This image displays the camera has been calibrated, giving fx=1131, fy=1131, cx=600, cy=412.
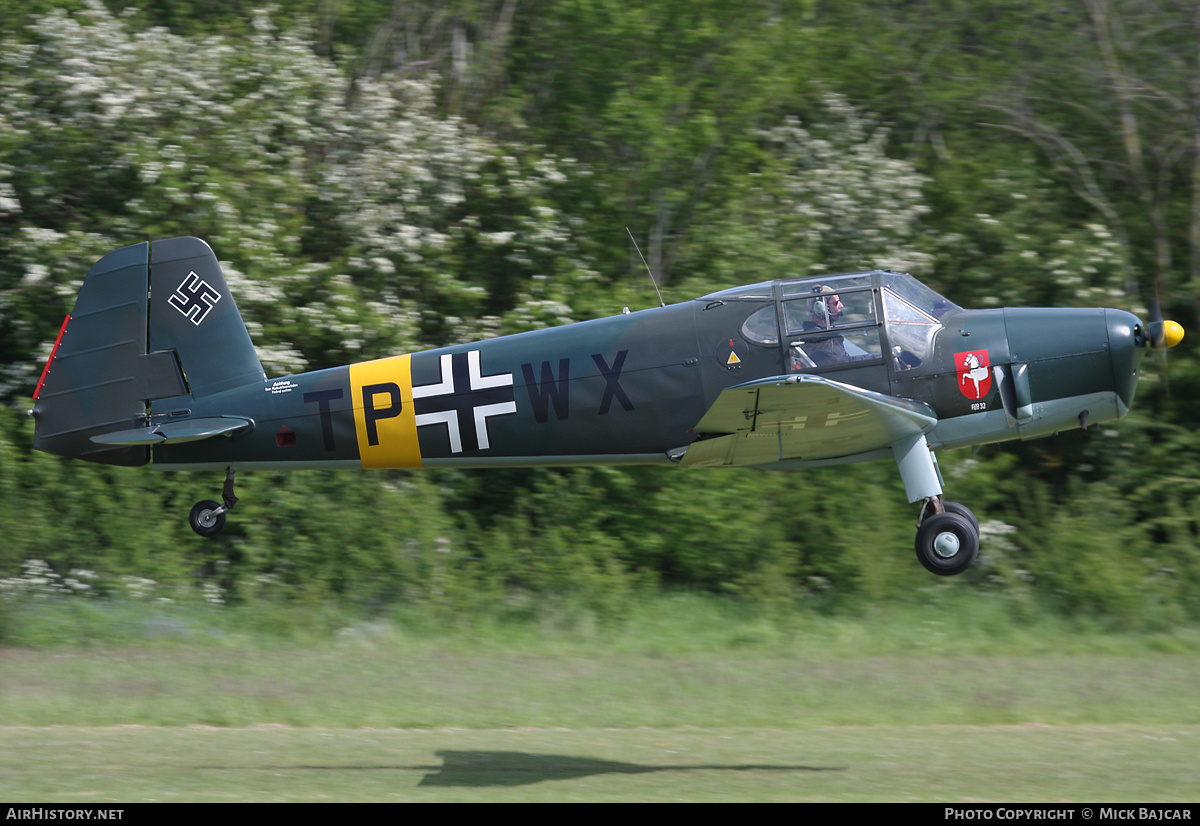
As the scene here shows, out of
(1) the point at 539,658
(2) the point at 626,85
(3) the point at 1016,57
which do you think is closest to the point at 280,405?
(1) the point at 539,658

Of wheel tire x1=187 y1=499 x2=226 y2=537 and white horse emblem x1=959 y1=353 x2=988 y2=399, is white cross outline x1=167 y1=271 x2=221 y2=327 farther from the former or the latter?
white horse emblem x1=959 y1=353 x2=988 y2=399

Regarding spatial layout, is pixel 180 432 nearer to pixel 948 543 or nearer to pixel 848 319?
pixel 848 319

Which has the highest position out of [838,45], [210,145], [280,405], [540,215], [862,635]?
[838,45]

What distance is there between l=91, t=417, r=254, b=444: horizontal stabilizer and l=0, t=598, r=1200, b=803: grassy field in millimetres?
2330

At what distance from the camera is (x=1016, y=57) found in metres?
17.0

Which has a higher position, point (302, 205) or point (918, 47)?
point (918, 47)

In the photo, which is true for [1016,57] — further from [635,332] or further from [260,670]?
[260,670]

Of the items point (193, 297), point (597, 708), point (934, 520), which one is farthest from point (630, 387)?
point (193, 297)

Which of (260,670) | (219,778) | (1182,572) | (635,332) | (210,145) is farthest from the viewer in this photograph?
(210,145)

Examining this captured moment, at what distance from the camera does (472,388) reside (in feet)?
28.0

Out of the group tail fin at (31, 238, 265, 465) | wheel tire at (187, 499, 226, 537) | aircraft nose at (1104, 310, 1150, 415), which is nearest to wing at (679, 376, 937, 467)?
aircraft nose at (1104, 310, 1150, 415)

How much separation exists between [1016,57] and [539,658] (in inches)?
464

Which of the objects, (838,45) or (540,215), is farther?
(838,45)

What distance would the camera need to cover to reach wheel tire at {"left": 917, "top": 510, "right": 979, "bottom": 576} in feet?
25.4
